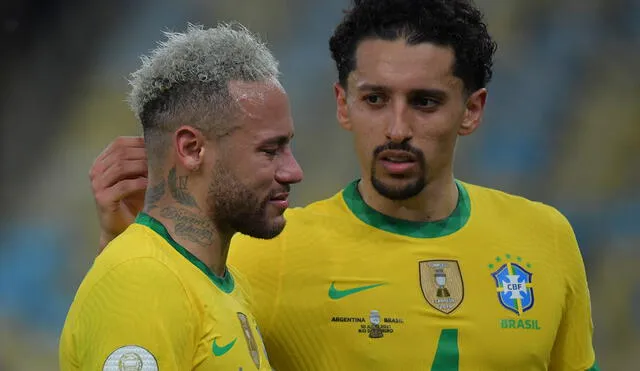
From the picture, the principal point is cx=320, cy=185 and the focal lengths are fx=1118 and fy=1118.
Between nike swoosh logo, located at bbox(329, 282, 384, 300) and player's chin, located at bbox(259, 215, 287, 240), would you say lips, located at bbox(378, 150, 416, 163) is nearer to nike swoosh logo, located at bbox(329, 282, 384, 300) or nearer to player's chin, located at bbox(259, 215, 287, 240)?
nike swoosh logo, located at bbox(329, 282, 384, 300)

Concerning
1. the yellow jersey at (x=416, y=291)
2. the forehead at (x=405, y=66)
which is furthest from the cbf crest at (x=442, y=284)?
the forehead at (x=405, y=66)

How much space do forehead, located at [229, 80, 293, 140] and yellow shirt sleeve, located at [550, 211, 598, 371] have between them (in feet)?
3.45

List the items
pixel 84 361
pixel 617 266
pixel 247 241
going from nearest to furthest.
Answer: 1. pixel 84 361
2. pixel 247 241
3. pixel 617 266

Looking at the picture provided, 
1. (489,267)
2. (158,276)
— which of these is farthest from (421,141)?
(158,276)

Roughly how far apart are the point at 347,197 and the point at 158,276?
1.02 m

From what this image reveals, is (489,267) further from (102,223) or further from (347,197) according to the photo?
(102,223)

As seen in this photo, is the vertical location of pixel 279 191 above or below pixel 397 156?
below

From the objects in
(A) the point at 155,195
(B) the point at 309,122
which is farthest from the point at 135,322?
(B) the point at 309,122

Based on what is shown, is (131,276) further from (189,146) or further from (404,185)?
(404,185)

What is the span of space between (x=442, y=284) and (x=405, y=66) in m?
0.59

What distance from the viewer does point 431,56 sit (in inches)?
119

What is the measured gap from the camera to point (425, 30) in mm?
3062

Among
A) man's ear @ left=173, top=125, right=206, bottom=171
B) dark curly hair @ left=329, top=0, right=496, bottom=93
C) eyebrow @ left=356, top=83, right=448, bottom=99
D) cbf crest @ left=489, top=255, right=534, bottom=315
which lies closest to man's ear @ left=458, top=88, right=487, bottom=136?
dark curly hair @ left=329, top=0, right=496, bottom=93

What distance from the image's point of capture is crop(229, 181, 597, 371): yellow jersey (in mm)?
2932
